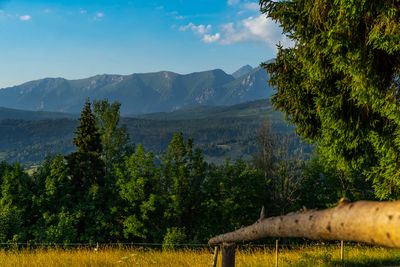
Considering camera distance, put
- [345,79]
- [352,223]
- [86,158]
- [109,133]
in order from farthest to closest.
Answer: [109,133] → [86,158] → [345,79] → [352,223]

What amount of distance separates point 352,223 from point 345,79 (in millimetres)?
9414

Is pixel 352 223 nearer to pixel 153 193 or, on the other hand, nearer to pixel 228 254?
pixel 228 254

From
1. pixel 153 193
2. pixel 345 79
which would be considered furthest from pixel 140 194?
pixel 345 79

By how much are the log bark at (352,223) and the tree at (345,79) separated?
26.4ft

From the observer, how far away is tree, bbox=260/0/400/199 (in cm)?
908

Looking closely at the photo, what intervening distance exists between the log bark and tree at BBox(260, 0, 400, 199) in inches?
317

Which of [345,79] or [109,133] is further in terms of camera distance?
[109,133]

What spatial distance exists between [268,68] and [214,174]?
2808cm

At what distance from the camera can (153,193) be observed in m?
37.8

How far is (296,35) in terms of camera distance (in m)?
11.3

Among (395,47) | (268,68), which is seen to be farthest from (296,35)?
(395,47)

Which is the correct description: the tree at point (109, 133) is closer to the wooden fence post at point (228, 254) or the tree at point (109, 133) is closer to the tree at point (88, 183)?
the tree at point (88, 183)

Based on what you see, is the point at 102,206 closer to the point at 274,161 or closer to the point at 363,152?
the point at 274,161

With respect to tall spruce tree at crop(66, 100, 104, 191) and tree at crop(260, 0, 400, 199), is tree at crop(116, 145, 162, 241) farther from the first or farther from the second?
tree at crop(260, 0, 400, 199)
